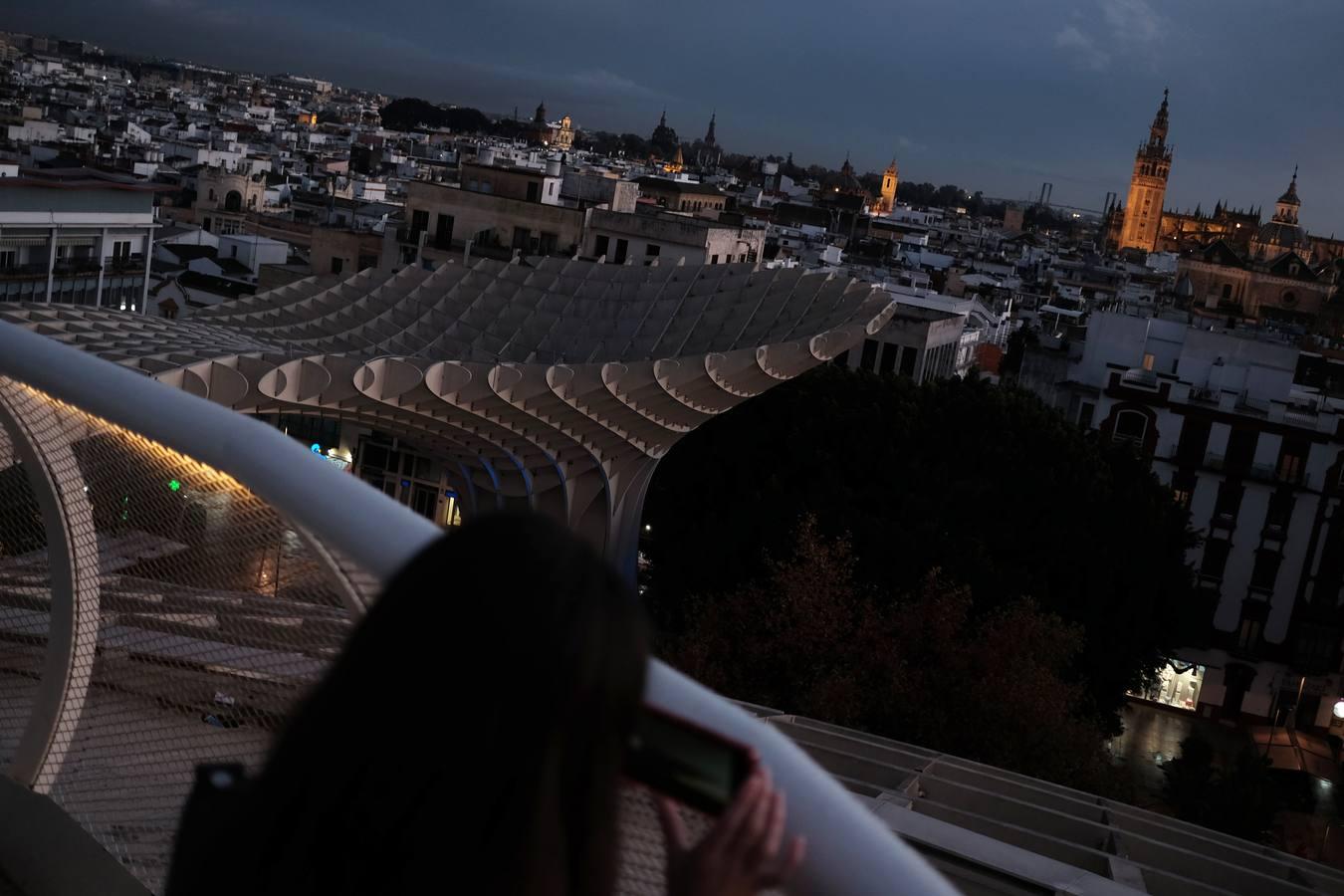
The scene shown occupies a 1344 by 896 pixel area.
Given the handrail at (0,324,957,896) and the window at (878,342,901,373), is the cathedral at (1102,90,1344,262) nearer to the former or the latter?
the window at (878,342,901,373)

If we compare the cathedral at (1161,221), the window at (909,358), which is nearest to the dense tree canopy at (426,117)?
the cathedral at (1161,221)

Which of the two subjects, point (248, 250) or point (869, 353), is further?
point (248, 250)

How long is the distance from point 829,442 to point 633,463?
312cm

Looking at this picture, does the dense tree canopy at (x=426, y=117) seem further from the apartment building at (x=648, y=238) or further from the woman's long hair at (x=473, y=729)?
the woman's long hair at (x=473, y=729)

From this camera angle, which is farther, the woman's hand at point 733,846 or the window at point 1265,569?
the window at point 1265,569

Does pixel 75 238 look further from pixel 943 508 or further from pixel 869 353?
pixel 943 508

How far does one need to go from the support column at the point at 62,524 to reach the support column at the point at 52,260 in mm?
27839

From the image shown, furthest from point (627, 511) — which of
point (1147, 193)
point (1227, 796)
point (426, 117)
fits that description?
point (426, 117)

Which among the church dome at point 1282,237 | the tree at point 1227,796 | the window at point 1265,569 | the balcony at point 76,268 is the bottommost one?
the tree at point 1227,796

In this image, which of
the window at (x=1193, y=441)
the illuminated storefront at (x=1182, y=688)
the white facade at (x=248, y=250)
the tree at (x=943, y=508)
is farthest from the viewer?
the white facade at (x=248, y=250)

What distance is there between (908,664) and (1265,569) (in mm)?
16629

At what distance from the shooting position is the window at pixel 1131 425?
29.5 metres

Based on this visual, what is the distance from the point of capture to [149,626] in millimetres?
2859

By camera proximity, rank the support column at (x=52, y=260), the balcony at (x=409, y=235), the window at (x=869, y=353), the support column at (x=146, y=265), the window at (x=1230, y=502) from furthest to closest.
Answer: the balcony at (x=409, y=235) < the window at (x=869, y=353) < the support column at (x=146, y=265) < the window at (x=1230, y=502) < the support column at (x=52, y=260)
